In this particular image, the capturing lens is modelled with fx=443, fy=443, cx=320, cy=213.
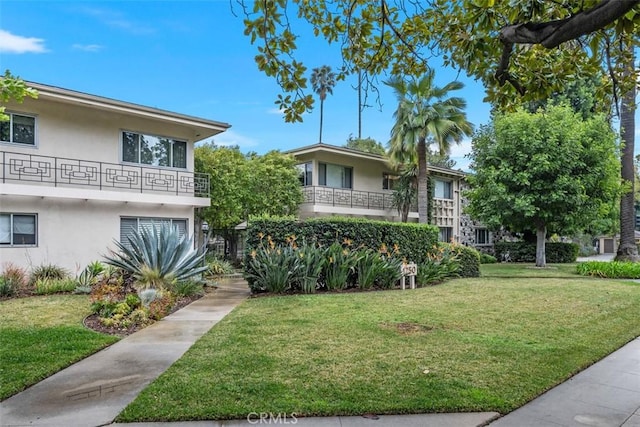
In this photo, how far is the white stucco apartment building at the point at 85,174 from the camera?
42.2 ft

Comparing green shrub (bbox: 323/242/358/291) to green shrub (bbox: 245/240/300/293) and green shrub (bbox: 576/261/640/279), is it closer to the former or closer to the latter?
green shrub (bbox: 245/240/300/293)

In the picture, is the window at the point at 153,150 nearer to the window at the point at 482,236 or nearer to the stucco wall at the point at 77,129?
the stucco wall at the point at 77,129

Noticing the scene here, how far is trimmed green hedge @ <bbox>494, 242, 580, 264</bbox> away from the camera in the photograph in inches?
1070

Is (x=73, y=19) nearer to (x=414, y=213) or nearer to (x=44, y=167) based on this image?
(x=44, y=167)

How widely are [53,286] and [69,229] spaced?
8.88 feet

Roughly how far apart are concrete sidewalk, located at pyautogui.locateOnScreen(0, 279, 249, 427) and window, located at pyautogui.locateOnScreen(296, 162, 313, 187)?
15074 mm

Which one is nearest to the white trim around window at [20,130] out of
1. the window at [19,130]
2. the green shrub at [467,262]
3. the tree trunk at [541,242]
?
the window at [19,130]

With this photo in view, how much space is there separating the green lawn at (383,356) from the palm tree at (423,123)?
11861 mm

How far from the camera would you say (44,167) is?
13.4 m

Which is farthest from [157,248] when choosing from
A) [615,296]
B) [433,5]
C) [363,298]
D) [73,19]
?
[615,296]

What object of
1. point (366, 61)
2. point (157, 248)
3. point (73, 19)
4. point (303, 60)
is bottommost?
point (157, 248)

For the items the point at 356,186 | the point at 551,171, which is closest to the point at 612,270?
the point at 551,171

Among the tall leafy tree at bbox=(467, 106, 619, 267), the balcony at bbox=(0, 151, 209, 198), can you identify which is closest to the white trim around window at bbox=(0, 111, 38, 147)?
the balcony at bbox=(0, 151, 209, 198)

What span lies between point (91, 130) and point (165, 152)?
2.55 metres
